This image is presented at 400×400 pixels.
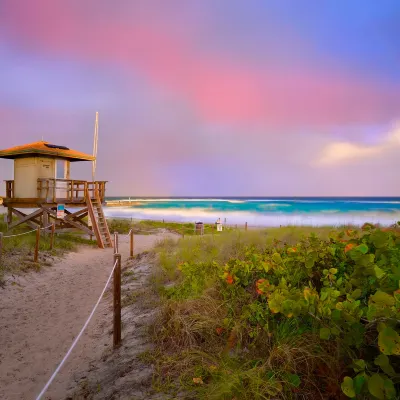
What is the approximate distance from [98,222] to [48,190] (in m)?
2.84

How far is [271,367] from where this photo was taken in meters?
2.71

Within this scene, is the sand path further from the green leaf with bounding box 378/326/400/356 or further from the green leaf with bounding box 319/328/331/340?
the green leaf with bounding box 378/326/400/356

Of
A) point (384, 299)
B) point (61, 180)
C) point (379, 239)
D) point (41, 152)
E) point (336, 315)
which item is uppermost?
point (41, 152)

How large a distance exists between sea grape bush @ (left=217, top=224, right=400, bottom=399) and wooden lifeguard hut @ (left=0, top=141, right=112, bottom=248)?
12.1 metres

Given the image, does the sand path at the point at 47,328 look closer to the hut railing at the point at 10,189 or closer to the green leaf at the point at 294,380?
the green leaf at the point at 294,380

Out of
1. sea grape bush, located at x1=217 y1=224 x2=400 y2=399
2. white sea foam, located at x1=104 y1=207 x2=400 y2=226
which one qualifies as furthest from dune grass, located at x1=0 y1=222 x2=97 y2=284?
white sea foam, located at x1=104 y1=207 x2=400 y2=226

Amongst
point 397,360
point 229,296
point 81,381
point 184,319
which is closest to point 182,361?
point 184,319

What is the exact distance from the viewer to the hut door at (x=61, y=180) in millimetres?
15750

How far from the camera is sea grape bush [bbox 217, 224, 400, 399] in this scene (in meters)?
2.03

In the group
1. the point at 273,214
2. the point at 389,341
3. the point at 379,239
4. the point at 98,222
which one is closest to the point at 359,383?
the point at 389,341

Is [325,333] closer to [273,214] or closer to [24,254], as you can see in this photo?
[24,254]

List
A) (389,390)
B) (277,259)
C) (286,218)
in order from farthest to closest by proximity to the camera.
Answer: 1. (286,218)
2. (277,259)
3. (389,390)

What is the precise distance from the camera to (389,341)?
1.95 metres

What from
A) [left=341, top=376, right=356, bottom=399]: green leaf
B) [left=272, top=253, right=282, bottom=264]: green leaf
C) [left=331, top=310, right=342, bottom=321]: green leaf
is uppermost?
[left=272, top=253, right=282, bottom=264]: green leaf
